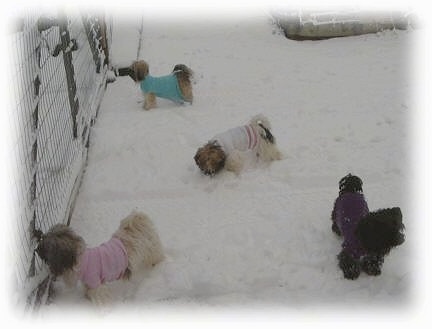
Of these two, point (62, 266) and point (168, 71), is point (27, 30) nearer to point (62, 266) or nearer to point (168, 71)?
point (62, 266)

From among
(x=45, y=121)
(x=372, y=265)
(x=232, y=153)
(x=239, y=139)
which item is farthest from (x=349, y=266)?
(x=45, y=121)

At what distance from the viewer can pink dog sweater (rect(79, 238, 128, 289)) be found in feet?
11.6

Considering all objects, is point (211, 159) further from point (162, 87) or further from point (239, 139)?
point (162, 87)

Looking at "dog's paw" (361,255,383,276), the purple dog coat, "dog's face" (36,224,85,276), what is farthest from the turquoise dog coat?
"dog's paw" (361,255,383,276)

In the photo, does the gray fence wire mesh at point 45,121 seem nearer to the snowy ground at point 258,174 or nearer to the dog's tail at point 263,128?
the snowy ground at point 258,174

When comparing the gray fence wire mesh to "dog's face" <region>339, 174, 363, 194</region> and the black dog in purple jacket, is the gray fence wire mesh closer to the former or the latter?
the black dog in purple jacket

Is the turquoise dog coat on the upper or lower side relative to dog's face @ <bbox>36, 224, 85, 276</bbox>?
upper

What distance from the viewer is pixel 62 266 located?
338 centimetres

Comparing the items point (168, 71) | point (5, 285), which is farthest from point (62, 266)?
point (168, 71)

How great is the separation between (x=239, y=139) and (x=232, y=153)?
0.18 m

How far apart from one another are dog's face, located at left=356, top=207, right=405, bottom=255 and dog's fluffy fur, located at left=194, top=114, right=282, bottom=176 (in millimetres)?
1671

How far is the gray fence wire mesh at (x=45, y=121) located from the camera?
3566 mm

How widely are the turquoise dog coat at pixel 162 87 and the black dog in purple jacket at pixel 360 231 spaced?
2.96m

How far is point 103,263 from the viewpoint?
3.58m
